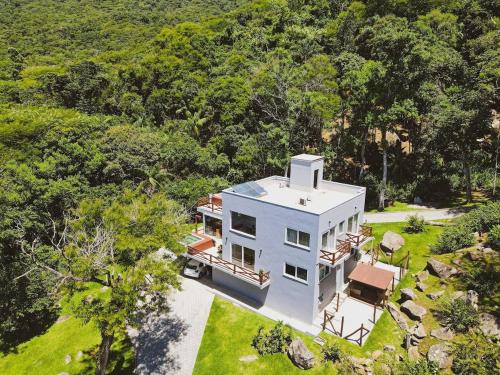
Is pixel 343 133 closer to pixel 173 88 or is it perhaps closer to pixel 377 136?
pixel 377 136

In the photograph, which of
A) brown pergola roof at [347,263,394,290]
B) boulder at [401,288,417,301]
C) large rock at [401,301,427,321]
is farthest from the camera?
boulder at [401,288,417,301]

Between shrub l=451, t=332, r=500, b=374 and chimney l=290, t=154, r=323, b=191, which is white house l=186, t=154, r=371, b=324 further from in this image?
shrub l=451, t=332, r=500, b=374

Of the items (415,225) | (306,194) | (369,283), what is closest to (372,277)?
(369,283)

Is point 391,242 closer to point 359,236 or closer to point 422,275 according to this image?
point 422,275

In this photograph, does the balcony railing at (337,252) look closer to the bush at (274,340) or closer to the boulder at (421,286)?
the bush at (274,340)

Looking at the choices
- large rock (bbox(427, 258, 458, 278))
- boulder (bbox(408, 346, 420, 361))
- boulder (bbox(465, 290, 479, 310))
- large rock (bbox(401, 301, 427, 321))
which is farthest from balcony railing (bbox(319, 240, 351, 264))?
boulder (bbox(465, 290, 479, 310))

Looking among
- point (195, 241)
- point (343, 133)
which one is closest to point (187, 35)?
point (343, 133)
